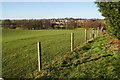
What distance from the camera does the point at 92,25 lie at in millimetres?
55375

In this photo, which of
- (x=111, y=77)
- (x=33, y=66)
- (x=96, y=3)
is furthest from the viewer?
(x=96, y=3)

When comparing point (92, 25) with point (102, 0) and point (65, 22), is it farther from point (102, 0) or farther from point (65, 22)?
point (102, 0)

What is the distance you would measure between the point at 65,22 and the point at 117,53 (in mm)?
61081

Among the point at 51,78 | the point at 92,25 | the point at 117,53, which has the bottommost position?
the point at 51,78

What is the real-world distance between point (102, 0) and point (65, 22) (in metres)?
57.4

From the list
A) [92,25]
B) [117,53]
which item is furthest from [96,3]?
[92,25]

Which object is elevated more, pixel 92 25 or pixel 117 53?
pixel 92 25

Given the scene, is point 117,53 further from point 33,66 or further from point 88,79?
point 33,66

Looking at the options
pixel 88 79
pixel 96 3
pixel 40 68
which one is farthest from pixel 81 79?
pixel 96 3

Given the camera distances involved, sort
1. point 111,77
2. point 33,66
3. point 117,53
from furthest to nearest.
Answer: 1. point 117,53
2. point 33,66
3. point 111,77

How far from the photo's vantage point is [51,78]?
205 inches

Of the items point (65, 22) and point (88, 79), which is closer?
point (88, 79)

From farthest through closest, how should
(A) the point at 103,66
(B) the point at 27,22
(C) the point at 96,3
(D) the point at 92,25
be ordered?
(B) the point at 27,22 → (D) the point at 92,25 → (C) the point at 96,3 → (A) the point at 103,66

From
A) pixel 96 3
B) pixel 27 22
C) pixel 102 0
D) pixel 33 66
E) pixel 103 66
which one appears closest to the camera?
pixel 103 66
